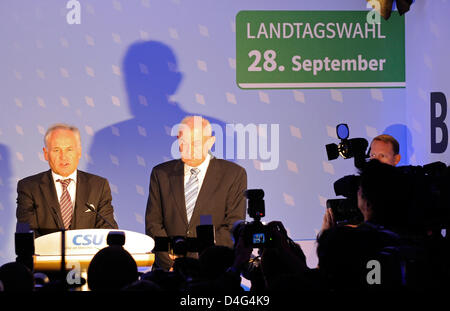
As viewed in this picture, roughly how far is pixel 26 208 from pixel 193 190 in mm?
1090

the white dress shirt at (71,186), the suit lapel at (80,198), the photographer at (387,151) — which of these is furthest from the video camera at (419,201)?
the white dress shirt at (71,186)

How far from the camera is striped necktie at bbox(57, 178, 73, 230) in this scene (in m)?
3.90

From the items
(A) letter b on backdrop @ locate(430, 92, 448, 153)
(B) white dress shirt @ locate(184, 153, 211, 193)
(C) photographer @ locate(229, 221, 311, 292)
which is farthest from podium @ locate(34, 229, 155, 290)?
(A) letter b on backdrop @ locate(430, 92, 448, 153)

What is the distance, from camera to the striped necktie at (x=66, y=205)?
3.90m

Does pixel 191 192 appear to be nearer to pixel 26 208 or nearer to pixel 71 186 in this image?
pixel 71 186

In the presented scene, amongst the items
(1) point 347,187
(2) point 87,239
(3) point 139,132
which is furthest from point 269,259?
(3) point 139,132

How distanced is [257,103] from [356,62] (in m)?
0.93

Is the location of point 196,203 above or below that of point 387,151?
below

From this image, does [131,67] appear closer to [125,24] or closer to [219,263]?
[125,24]

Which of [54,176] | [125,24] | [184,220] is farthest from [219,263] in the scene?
[125,24]

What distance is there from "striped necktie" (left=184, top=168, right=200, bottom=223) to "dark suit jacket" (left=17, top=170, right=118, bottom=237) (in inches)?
20.2

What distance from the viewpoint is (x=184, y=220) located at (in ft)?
13.2

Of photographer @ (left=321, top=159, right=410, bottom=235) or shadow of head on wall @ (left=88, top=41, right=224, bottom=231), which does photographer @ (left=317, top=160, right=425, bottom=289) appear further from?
shadow of head on wall @ (left=88, top=41, right=224, bottom=231)

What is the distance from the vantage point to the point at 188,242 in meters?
2.92
